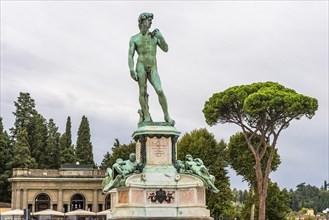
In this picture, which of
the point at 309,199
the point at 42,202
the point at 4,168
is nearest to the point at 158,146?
the point at 42,202

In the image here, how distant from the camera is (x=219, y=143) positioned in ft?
183

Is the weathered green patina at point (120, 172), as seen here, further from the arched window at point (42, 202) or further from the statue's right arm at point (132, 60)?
the arched window at point (42, 202)

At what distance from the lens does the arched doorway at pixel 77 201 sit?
69250 mm

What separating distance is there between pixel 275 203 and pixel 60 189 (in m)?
25.6

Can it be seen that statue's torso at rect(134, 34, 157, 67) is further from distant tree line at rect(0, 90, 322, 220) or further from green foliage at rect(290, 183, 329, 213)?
green foliage at rect(290, 183, 329, 213)

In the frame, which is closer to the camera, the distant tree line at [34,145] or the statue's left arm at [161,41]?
the statue's left arm at [161,41]

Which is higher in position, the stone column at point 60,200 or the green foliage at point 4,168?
the green foliage at point 4,168

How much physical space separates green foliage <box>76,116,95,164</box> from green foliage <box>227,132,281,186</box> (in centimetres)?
3051

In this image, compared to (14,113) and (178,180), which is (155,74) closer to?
(178,180)

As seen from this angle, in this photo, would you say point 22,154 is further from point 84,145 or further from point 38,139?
point 84,145

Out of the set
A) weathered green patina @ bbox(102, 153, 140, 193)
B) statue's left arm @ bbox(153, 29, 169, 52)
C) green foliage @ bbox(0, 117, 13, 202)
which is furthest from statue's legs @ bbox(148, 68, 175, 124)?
green foliage @ bbox(0, 117, 13, 202)

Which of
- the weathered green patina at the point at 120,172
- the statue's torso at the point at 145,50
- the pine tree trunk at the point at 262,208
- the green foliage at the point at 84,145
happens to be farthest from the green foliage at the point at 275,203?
the weathered green patina at the point at 120,172

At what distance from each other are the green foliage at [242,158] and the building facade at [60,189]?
751 inches

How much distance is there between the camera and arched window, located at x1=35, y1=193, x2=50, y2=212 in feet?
224
